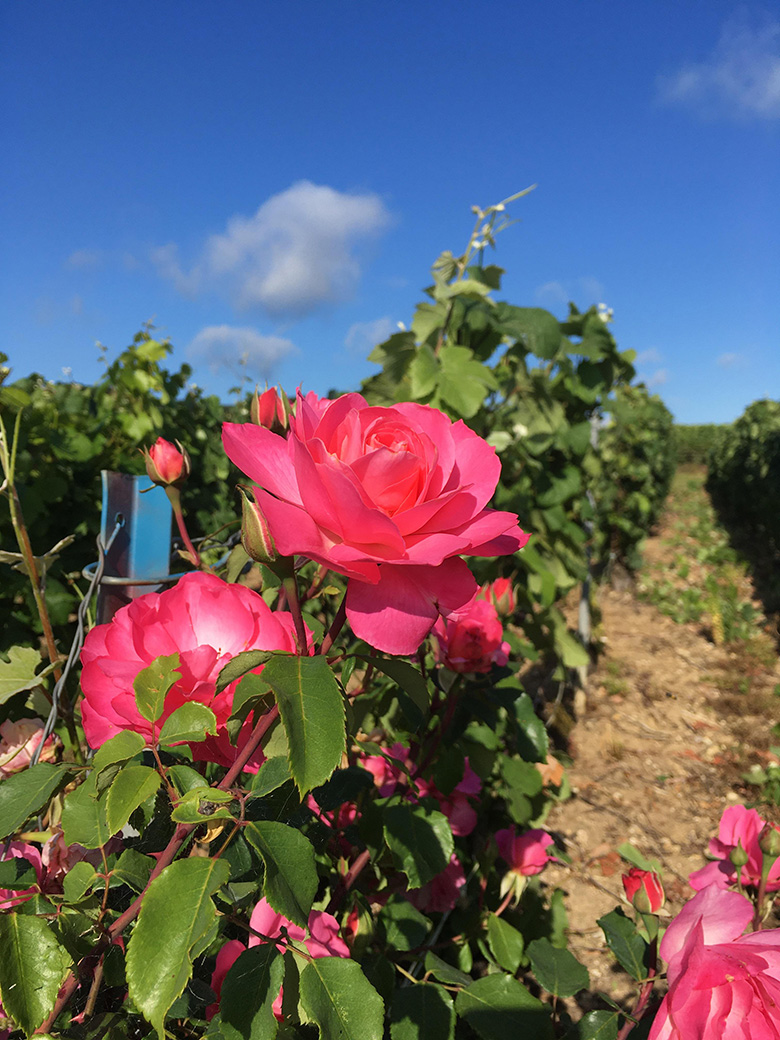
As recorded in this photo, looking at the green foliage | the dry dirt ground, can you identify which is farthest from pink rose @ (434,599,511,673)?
the green foliage

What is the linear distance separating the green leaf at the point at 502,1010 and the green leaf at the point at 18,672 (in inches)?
27.9

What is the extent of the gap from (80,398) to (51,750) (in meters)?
3.40

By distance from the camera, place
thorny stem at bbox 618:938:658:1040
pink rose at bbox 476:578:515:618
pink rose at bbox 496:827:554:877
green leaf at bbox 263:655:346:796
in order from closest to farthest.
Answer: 1. green leaf at bbox 263:655:346:796
2. thorny stem at bbox 618:938:658:1040
3. pink rose at bbox 476:578:515:618
4. pink rose at bbox 496:827:554:877

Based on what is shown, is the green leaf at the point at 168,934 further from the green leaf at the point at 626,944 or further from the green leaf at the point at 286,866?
the green leaf at the point at 626,944

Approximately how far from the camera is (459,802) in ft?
4.49

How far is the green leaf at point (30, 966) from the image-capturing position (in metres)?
0.48

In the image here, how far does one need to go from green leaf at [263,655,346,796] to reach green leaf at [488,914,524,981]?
1.03 m

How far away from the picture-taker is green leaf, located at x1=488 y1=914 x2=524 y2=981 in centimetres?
121

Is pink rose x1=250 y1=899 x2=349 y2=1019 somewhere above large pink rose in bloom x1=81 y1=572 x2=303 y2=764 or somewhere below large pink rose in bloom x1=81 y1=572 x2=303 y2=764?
below

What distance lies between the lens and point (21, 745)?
95cm

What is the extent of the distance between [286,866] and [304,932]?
1.20ft

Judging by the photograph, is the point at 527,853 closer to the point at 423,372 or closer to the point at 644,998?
the point at 644,998

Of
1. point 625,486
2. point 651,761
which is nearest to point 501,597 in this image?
point 651,761

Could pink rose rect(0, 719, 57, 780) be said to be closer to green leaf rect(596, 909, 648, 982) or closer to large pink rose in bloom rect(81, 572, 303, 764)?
large pink rose in bloom rect(81, 572, 303, 764)
